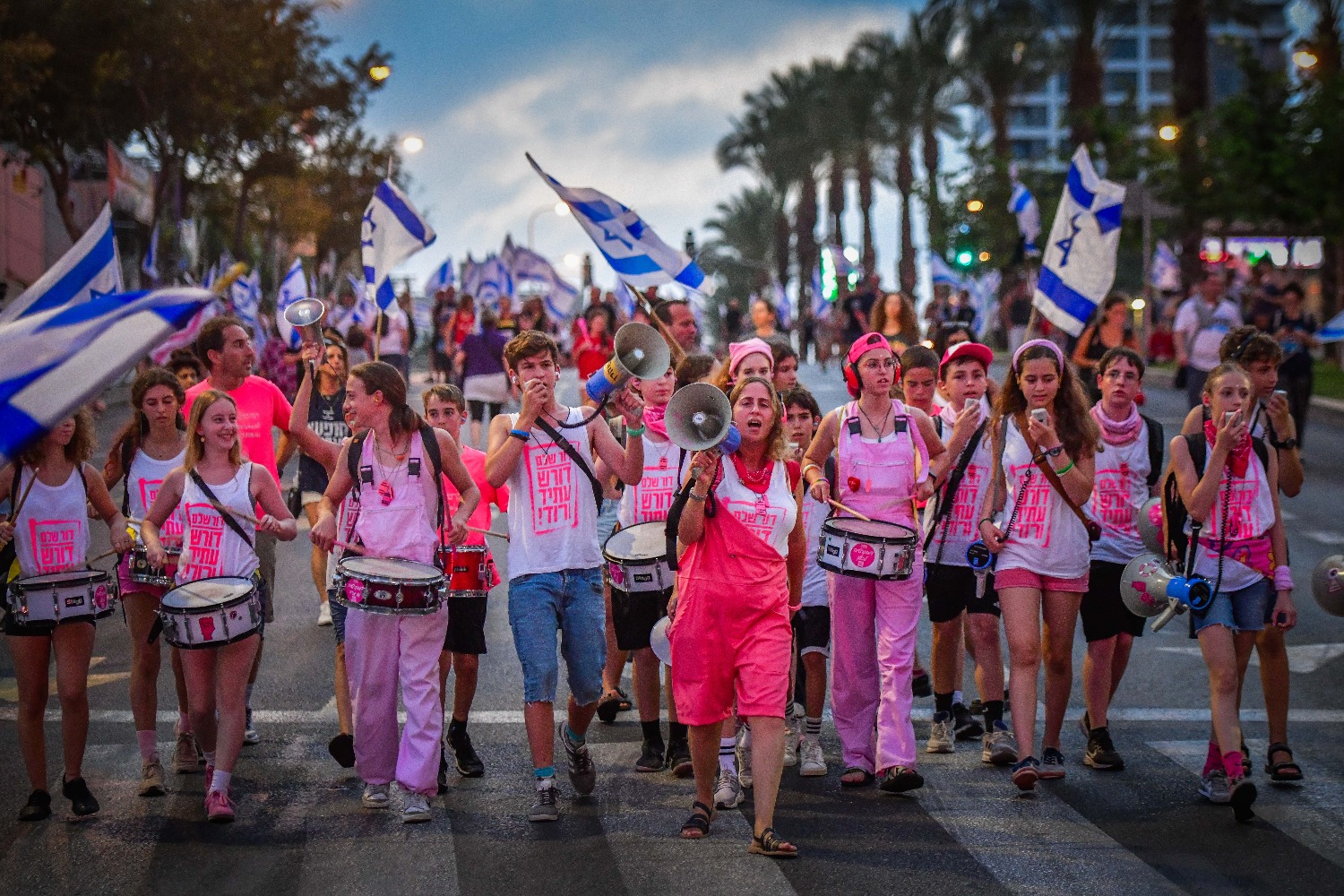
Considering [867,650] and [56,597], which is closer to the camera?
[56,597]

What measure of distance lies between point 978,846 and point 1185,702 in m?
3.14

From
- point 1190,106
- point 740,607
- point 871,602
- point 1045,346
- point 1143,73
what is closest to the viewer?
point 740,607

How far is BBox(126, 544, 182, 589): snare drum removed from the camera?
7375 mm

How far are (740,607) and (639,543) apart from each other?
1.08 m

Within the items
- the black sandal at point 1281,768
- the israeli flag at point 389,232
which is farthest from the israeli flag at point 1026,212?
the black sandal at point 1281,768

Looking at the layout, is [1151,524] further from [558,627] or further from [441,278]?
[441,278]

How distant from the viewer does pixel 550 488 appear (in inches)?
287

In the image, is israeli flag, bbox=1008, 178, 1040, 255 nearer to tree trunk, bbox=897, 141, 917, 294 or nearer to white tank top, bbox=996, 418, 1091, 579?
white tank top, bbox=996, 418, 1091, 579

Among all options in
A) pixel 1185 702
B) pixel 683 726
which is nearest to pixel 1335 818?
pixel 1185 702

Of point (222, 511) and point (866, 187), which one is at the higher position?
point (866, 187)

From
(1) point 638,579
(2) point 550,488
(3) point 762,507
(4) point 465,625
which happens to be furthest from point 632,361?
(4) point 465,625

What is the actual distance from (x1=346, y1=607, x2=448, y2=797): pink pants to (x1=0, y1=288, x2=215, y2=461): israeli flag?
3.00 meters

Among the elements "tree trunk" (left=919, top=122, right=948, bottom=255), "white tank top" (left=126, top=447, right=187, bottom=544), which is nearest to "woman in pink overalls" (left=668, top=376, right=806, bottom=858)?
"white tank top" (left=126, top=447, right=187, bottom=544)

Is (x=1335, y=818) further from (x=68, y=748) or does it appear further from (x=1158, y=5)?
(x=1158, y=5)
